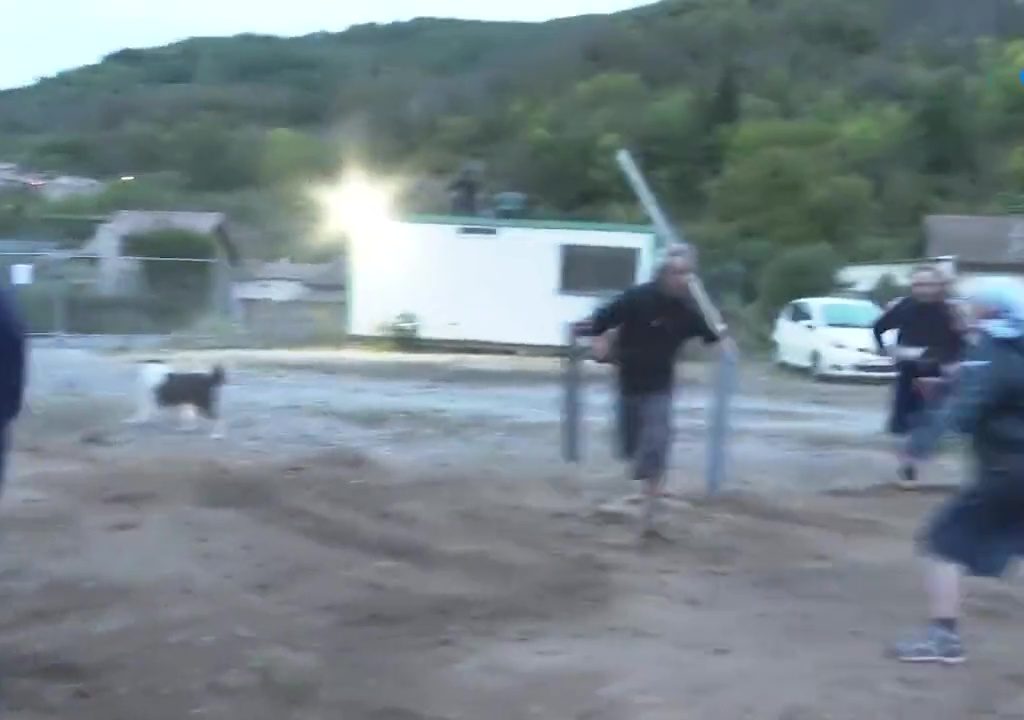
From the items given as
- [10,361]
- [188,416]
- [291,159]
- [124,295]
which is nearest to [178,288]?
[124,295]

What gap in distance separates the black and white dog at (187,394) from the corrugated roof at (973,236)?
38105mm

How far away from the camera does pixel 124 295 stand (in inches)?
1190

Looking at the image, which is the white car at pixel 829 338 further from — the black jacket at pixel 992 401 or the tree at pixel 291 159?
the tree at pixel 291 159

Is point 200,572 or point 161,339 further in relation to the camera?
point 161,339

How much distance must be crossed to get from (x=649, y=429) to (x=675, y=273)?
0.86 meters

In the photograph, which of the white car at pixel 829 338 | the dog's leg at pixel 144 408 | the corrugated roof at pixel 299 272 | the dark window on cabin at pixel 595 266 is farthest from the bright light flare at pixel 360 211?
the dog's leg at pixel 144 408

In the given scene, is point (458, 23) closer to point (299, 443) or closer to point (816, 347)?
point (816, 347)

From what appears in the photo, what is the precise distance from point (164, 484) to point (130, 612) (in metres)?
2.75

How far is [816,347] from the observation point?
23641 mm

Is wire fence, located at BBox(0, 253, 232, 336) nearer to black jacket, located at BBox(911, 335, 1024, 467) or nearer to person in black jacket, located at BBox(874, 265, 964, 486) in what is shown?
person in black jacket, located at BBox(874, 265, 964, 486)

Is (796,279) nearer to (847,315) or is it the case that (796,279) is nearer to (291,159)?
(847,315)

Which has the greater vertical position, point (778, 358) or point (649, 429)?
point (649, 429)

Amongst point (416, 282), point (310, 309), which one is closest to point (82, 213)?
point (310, 309)

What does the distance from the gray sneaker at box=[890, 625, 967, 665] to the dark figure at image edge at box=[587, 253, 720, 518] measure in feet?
8.35
